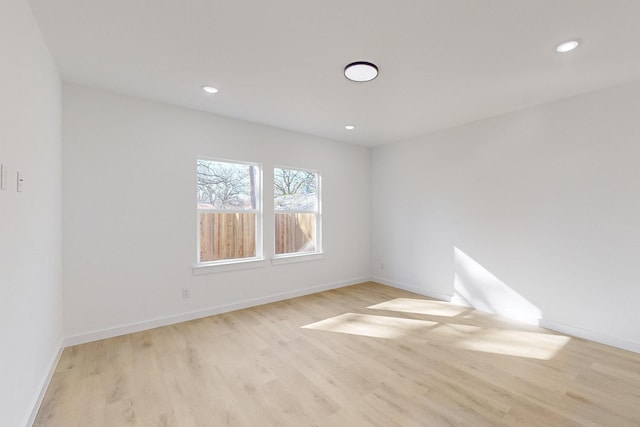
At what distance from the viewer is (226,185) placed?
3.81 meters

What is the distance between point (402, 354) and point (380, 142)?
354 centimetres

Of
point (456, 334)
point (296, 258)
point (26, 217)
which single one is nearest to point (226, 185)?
point (296, 258)

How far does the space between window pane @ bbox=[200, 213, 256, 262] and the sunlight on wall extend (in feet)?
9.86

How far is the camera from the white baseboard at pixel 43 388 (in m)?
1.75

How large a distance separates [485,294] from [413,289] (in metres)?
1.13

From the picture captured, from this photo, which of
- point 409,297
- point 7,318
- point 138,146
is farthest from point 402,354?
point 138,146

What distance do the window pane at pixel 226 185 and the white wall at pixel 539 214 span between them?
259 cm

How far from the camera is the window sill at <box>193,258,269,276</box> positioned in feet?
11.4

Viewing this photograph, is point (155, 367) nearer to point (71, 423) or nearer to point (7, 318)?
point (71, 423)

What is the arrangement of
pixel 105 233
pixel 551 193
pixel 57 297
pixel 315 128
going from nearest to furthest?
1. pixel 57 297
2. pixel 105 233
3. pixel 551 193
4. pixel 315 128

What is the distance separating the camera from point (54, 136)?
2.42 m

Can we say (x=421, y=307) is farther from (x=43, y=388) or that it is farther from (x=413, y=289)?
(x=43, y=388)

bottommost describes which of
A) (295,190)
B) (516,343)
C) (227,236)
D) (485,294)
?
(516,343)

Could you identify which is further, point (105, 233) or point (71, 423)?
point (105, 233)
